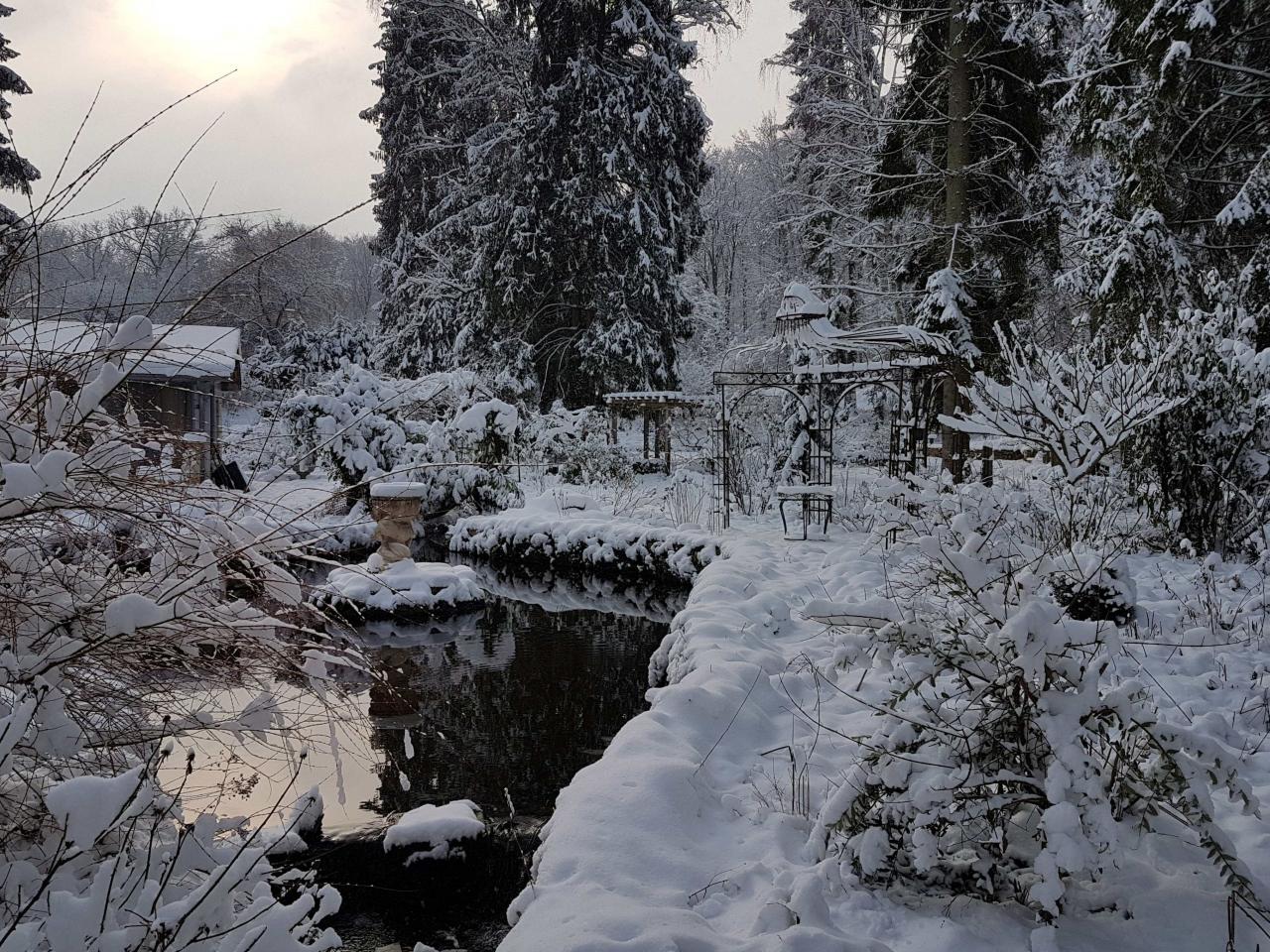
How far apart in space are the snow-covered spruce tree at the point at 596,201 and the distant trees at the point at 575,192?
0.11 feet

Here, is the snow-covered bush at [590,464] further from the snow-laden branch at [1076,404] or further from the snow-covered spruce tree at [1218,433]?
the snow-covered spruce tree at [1218,433]

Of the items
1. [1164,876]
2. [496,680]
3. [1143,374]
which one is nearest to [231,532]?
[1164,876]

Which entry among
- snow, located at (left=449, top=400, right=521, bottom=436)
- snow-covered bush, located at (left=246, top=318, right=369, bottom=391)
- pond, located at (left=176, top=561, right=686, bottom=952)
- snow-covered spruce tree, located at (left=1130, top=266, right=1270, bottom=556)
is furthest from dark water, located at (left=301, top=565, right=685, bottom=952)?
snow-covered bush, located at (left=246, top=318, right=369, bottom=391)

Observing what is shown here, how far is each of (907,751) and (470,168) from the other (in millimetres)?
19242

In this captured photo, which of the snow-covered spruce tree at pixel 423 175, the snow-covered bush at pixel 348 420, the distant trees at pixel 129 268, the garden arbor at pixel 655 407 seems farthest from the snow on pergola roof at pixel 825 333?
the snow-covered spruce tree at pixel 423 175

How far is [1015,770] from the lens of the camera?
2246 mm

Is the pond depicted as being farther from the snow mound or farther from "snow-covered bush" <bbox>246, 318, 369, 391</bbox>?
"snow-covered bush" <bbox>246, 318, 369, 391</bbox>

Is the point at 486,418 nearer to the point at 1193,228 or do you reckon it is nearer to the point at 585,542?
the point at 585,542

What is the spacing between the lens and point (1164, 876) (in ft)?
7.45

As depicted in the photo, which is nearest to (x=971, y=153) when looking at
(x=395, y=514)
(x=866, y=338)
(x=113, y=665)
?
(x=866, y=338)

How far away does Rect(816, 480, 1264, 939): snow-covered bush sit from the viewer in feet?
6.38

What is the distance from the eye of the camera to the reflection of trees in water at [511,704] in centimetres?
432

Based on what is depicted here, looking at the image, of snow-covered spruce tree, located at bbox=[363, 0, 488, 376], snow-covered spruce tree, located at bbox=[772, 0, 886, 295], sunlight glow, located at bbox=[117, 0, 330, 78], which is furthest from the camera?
snow-covered spruce tree, located at bbox=[363, 0, 488, 376]

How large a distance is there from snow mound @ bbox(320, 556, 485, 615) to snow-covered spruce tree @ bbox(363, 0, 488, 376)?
11964 mm
